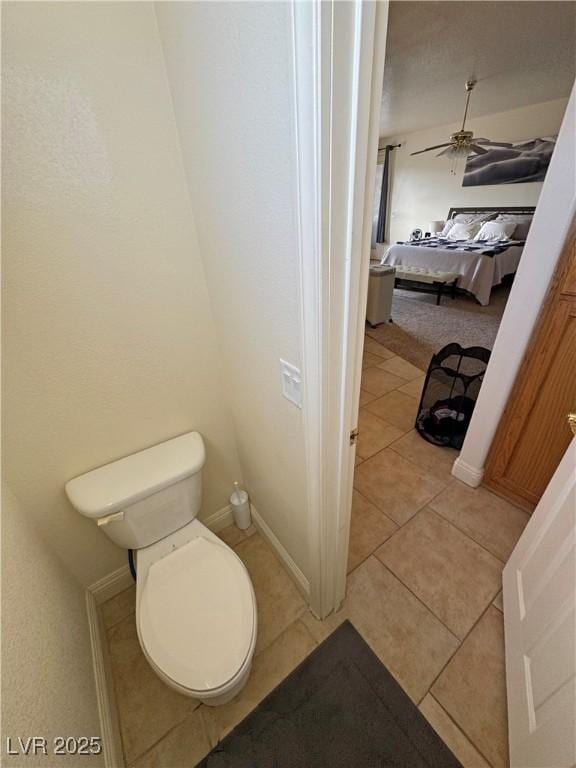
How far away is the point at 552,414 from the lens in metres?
1.36

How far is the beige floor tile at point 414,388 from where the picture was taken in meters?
2.60

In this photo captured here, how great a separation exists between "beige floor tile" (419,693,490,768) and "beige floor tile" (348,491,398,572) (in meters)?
0.48

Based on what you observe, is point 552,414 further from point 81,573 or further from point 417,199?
point 417,199

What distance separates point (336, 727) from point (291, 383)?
1135 mm

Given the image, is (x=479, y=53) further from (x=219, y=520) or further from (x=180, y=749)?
(x=180, y=749)

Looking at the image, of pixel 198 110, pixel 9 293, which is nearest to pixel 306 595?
pixel 9 293

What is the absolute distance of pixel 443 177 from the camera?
5977 mm

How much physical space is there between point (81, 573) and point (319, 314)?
1.42 m

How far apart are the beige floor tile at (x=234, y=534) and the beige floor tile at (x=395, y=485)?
0.66 meters

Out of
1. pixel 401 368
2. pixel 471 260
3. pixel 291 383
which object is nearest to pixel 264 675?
pixel 291 383

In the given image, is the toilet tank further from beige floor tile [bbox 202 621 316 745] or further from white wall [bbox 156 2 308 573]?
beige floor tile [bbox 202 621 316 745]

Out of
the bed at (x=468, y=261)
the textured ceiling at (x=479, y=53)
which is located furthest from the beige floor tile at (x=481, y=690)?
the bed at (x=468, y=261)

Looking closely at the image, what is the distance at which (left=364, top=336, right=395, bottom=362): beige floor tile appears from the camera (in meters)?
3.24

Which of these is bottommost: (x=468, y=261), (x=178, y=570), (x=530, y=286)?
(x=178, y=570)
